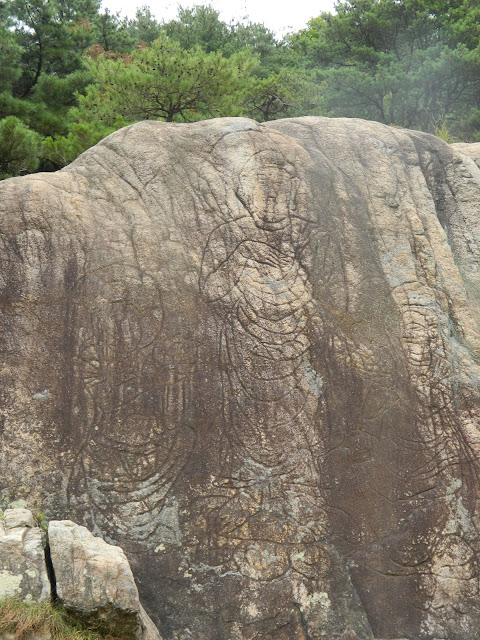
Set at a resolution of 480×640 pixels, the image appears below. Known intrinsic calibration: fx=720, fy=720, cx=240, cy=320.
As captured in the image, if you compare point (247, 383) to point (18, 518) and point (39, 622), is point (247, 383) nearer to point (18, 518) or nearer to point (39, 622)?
point (18, 518)

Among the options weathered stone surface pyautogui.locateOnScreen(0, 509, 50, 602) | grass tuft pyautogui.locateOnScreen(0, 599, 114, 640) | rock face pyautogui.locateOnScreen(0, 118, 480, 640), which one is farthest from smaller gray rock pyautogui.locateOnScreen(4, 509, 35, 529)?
grass tuft pyautogui.locateOnScreen(0, 599, 114, 640)

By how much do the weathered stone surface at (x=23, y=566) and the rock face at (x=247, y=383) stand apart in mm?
610

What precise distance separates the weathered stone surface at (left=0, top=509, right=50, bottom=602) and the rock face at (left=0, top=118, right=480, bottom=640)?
0.61 meters

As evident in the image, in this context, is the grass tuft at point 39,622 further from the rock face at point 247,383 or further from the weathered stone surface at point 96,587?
A: the rock face at point 247,383

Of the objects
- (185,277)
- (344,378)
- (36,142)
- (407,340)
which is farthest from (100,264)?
(36,142)

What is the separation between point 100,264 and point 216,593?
2487mm

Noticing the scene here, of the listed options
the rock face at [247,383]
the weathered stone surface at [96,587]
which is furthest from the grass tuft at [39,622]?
the rock face at [247,383]

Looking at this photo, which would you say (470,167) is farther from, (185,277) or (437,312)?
(185,277)

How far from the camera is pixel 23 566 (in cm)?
402

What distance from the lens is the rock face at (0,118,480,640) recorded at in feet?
16.1

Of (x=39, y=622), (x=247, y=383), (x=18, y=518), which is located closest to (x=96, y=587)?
(x=39, y=622)

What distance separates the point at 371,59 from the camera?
1644 cm

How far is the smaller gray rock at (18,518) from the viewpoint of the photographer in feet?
14.4

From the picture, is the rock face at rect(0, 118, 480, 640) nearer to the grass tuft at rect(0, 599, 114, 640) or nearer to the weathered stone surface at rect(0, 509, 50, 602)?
the weathered stone surface at rect(0, 509, 50, 602)
